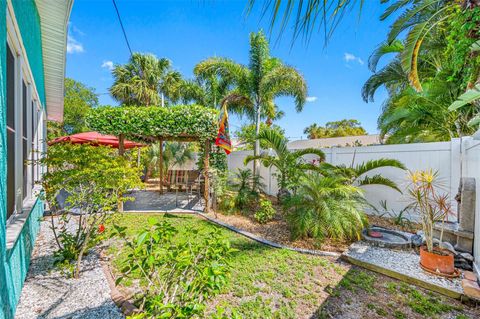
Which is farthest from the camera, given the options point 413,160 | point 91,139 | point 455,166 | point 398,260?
point 91,139

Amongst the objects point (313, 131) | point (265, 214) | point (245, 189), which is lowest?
point (265, 214)

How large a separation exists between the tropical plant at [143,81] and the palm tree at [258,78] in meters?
7.04

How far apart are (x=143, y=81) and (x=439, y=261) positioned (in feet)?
55.0

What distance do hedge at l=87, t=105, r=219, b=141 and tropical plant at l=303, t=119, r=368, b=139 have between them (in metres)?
30.8

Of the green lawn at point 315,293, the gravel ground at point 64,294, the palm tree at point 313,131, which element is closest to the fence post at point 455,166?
the green lawn at point 315,293

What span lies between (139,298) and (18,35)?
3.52 metres

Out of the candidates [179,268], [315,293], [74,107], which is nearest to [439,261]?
[315,293]

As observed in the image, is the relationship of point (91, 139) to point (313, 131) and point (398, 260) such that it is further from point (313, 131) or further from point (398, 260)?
point (313, 131)

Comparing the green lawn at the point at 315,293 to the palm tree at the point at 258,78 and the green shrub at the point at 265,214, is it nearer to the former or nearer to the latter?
the green shrub at the point at 265,214

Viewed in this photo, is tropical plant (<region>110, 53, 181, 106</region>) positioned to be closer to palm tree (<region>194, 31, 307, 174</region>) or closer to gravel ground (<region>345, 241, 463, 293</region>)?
palm tree (<region>194, 31, 307, 174</region>)

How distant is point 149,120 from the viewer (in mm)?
6480

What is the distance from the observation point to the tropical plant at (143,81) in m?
15.3

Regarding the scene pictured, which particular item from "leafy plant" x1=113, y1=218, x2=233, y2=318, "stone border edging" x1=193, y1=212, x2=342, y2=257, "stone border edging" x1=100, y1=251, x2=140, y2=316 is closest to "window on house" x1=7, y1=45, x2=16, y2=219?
"stone border edging" x1=100, y1=251, x2=140, y2=316

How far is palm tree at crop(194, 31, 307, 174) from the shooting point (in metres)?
9.16
